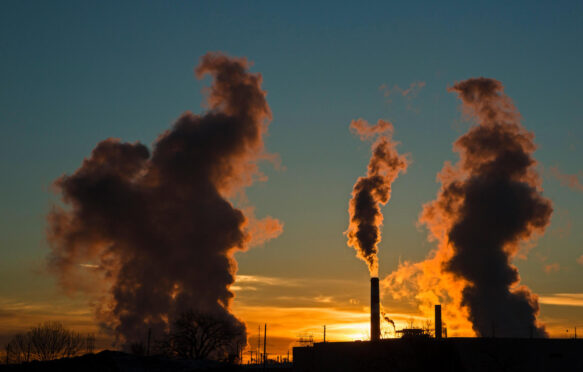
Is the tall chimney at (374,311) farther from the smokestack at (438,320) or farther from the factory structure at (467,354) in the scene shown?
the factory structure at (467,354)

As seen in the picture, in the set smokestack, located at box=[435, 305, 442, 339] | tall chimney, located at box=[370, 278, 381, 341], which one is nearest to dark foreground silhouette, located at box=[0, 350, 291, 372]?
tall chimney, located at box=[370, 278, 381, 341]

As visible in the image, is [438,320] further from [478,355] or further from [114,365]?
[114,365]

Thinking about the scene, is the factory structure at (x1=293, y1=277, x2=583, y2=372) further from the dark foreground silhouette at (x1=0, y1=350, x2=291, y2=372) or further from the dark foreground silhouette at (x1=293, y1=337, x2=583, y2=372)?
the dark foreground silhouette at (x1=0, y1=350, x2=291, y2=372)

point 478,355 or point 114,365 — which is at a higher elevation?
point 478,355

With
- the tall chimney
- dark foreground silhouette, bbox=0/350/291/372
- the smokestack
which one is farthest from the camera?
the smokestack

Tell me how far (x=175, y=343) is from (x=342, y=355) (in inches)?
1116

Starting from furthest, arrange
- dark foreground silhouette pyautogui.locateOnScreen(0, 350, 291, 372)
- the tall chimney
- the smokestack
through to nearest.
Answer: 1. the smokestack
2. the tall chimney
3. dark foreground silhouette pyautogui.locateOnScreen(0, 350, 291, 372)

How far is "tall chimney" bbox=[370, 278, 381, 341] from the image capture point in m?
66.2

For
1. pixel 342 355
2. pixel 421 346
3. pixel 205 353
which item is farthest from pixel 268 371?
pixel 421 346

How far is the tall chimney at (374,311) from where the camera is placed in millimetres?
66188

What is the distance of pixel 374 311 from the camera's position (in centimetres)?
6788

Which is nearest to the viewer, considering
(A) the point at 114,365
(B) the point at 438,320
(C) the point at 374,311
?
(A) the point at 114,365

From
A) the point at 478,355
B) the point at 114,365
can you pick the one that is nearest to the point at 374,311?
the point at 478,355

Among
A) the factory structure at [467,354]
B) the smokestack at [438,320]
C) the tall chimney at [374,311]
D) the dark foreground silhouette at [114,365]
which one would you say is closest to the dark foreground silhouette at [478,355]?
the factory structure at [467,354]
